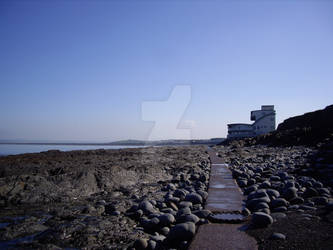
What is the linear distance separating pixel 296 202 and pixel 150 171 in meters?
5.31

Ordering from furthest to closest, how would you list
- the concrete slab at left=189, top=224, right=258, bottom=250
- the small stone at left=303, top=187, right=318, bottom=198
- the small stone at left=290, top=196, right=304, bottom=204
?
the small stone at left=303, top=187, right=318, bottom=198 → the small stone at left=290, top=196, right=304, bottom=204 → the concrete slab at left=189, top=224, right=258, bottom=250

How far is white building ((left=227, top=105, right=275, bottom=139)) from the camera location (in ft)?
162

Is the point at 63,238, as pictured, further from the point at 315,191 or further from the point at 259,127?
the point at 259,127

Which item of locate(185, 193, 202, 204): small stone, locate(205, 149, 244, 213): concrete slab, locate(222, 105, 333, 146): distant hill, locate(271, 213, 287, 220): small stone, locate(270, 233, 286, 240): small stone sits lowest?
locate(185, 193, 202, 204): small stone

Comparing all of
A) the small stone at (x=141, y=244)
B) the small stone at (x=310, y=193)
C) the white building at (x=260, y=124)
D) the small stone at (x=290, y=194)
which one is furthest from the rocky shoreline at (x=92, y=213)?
the white building at (x=260, y=124)

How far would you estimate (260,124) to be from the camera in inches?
1981

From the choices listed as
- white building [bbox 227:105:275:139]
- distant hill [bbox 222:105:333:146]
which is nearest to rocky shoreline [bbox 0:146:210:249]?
distant hill [bbox 222:105:333:146]

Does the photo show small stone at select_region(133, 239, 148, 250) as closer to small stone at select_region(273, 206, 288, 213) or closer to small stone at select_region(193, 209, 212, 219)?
small stone at select_region(193, 209, 212, 219)

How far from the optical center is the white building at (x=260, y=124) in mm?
49250

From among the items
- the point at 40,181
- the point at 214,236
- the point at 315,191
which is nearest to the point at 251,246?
the point at 214,236

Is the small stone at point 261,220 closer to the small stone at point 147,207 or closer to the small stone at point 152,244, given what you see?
→ the small stone at point 152,244

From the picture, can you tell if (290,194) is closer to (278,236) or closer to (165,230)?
(278,236)

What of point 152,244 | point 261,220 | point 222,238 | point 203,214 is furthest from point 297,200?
point 152,244

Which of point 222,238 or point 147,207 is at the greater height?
point 222,238
